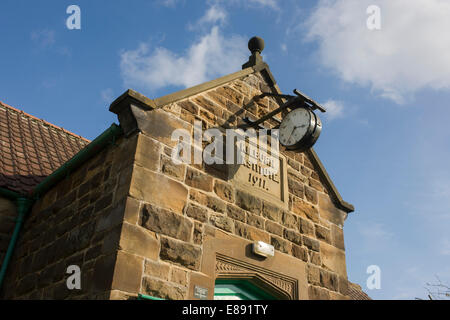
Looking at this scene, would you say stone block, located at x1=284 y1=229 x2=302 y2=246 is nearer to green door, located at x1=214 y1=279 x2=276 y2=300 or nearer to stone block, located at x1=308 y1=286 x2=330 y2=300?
stone block, located at x1=308 y1=286 x2=330 y2=300

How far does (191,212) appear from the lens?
498 cm

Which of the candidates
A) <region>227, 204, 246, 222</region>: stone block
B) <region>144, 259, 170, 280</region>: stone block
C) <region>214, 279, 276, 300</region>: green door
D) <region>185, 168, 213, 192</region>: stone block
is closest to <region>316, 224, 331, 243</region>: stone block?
<region>214, 279, 276, 300</region>: green door

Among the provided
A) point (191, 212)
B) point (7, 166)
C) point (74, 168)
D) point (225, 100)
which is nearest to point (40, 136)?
point (7, 166)

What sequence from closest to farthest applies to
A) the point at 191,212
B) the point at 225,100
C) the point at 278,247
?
the point at 191,212
the point at 278,247
the point at 225,100

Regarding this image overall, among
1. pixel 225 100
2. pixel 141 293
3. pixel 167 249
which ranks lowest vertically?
pixel 141 293

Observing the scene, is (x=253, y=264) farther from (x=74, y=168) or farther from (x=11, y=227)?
→ (x=11, y=227)

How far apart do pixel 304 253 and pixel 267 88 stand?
270 cm

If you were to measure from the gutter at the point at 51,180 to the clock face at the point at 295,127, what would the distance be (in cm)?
209

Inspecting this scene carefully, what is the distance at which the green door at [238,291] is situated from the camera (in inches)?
208

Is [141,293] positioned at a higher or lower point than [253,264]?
lower

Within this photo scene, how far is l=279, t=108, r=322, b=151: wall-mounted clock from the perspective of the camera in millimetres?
5422

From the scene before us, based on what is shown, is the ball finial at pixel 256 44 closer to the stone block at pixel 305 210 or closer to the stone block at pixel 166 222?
the stone block at pixel 305 210

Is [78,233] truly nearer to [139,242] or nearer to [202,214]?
[139,242]

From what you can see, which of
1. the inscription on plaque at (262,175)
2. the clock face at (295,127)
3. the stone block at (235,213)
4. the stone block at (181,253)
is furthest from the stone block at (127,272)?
the clock face at (295,127)
